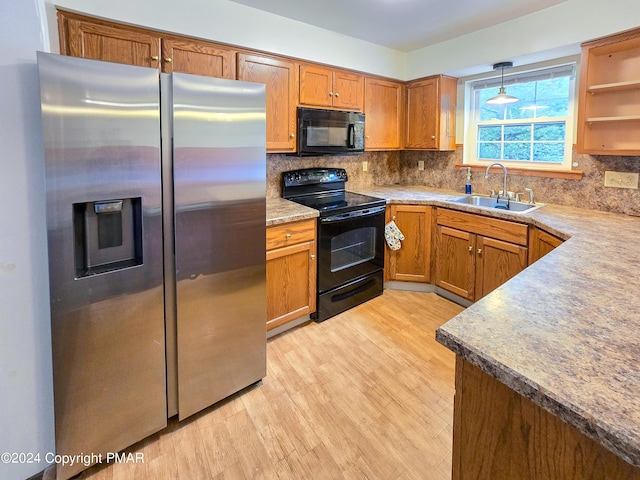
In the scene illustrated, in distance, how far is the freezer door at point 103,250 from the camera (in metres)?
1.31

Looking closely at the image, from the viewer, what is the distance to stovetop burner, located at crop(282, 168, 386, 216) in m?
3.01

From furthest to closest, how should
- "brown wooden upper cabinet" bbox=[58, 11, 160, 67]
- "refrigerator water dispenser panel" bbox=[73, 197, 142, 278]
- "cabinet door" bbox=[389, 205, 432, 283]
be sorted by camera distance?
"cabinet door" bbox=[389, 205, 432, 283] < "brown wooden upper cabinet" bbox=[58, 11, 160, 67] < "refrigerator water dispenser panel" bbox=[73, 197, 142, 278]

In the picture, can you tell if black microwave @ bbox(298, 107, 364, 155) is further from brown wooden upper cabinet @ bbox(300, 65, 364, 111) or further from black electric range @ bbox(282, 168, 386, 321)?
black electric range @ bbox(282, 168, 386, 321)

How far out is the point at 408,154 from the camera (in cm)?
418

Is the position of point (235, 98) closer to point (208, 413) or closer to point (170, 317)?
point (170, 317)

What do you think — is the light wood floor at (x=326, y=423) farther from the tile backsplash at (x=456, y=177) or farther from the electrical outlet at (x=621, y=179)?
the electrical outlet at (x=621, y=179)

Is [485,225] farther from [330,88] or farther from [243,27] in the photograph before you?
[243,27]

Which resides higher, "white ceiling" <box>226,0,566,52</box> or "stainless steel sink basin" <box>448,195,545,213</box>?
"white ceiling" <box>226,0,566,52</box>

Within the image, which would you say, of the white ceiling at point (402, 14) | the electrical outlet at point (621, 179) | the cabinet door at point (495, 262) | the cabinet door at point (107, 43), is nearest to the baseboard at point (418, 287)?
the cabinet door at point (495, 262)

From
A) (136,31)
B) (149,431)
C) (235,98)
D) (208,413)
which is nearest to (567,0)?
(235,98)

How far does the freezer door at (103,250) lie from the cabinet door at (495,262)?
7.83 feet

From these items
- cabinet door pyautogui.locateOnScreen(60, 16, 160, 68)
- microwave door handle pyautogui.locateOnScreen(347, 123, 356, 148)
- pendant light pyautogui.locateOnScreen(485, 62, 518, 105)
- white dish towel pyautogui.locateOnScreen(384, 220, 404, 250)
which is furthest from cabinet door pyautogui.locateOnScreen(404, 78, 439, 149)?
cabinet door pyautogui.locateOnScreen(60, 16, 160, 68)

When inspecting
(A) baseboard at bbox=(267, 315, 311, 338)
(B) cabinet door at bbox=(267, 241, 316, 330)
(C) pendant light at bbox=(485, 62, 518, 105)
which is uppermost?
(C) pendant light at bbox=(485, 62, 518, 105)

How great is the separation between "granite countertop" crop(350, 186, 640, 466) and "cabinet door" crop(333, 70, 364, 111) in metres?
2.26
